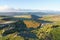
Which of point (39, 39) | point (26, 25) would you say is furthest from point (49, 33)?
point (26, 25)

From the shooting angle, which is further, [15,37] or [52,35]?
[52,35]

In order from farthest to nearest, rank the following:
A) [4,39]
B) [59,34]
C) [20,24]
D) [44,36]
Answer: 1. [20,24]
2. [59,34]
3. [44,36]
4. [4,39]

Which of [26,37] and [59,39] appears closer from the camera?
[26,37]

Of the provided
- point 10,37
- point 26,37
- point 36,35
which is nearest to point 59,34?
point 36,35

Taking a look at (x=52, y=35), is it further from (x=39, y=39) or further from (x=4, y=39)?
(x=4, y=39)

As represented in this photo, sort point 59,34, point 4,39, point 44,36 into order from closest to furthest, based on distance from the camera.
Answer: point 4,39, point 44,36, point 59,34

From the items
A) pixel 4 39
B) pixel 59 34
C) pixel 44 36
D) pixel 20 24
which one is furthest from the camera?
pixel 20 24

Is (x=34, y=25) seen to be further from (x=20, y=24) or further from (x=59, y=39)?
(x=59, y=39)
